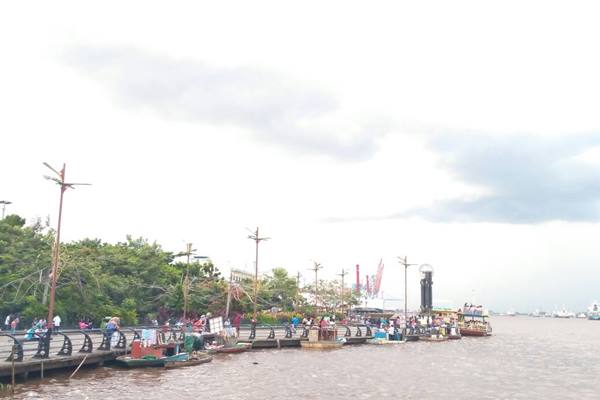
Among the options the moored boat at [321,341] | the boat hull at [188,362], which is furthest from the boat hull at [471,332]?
the boat hull at [188,362]

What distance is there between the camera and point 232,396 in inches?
1171

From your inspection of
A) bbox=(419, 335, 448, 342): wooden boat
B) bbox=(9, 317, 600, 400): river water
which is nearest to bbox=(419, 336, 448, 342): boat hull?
bbox=(419, 335, 448, 342): wooden boat

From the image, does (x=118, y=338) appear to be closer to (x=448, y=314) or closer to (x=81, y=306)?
(x=81, y=306)

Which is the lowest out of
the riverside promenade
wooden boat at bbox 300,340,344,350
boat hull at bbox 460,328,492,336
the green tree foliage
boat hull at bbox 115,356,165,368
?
boat hull at bbox 460,328,492,336

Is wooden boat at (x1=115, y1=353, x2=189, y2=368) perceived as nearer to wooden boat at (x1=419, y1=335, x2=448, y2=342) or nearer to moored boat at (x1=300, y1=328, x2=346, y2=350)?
moored boat at (x1=300, y1=328, x2=346, y2=350)

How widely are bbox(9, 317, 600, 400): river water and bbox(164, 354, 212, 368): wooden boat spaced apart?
0.61 m

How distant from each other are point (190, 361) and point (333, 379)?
33.9 ft

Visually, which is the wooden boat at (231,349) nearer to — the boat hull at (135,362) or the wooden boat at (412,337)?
the boat hull at (135,362)

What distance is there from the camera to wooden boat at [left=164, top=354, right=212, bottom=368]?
125 ft

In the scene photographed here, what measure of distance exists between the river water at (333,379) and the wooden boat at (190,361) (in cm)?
61

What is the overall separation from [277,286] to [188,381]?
6979cm

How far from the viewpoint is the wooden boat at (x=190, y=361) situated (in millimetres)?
38250

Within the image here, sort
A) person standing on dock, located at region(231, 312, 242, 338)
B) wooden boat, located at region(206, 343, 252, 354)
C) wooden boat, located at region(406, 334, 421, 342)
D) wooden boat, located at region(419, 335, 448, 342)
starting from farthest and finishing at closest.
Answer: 1. wooden boat, located at region(419, 335, 448, 342)
2. wooden boat, located at region(406, 334, 421, 342)
3. person standing on dock, located at region(231, 312, 242, 338)
4. wooden boat, located at region(206, 343, 252, 354)

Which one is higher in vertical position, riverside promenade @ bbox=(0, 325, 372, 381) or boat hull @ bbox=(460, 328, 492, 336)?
riverside promenade @ bbox=(0, 325, 372, 381)
